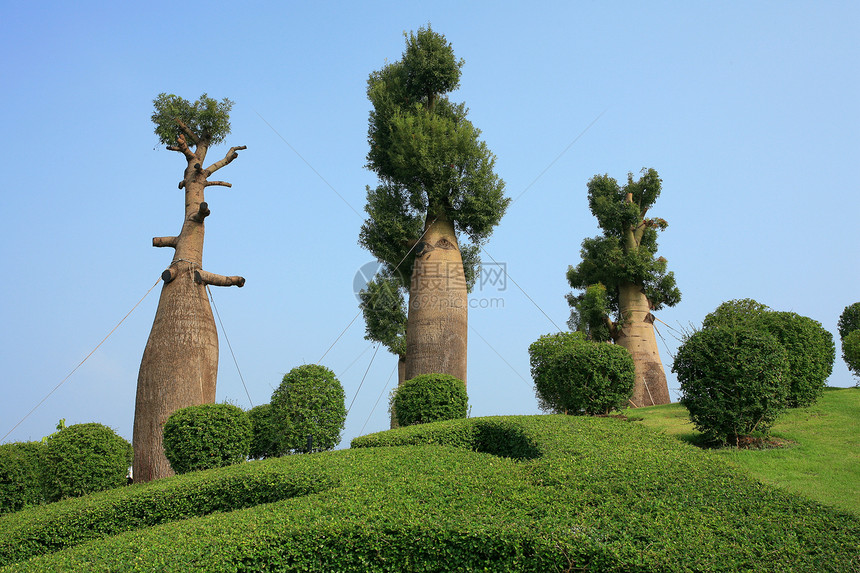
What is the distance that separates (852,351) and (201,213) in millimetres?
18295

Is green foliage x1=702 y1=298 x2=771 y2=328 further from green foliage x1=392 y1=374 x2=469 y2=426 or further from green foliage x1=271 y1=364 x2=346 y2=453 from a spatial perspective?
green foliage x1=271 y1=364 x2=346 y2=453

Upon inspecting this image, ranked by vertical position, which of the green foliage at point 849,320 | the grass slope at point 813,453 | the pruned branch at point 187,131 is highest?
the pruned branch at point 187,131

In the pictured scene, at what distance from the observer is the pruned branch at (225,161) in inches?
591

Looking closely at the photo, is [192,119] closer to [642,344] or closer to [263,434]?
[263,434]

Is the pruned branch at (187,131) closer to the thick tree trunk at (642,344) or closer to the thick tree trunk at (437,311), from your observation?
the thick tree trunk at (437,311)

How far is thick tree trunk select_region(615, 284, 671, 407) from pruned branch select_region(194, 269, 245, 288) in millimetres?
12897

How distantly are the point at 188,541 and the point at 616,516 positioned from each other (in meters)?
4.21

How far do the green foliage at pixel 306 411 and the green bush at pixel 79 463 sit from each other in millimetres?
2849

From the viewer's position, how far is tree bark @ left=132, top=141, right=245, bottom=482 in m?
12.2

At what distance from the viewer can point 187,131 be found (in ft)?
49.4

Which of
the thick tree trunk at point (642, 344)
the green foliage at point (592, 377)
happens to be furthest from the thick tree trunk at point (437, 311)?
the thick tree trunk at point (642, 344)

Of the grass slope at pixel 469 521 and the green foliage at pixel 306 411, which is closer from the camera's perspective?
the grass slope at pixel 469 521

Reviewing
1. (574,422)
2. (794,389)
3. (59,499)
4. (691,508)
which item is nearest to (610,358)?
(574,422)

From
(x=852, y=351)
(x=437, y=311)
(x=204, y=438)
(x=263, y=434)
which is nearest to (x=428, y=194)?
(x=437, y=311)
